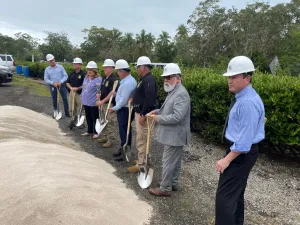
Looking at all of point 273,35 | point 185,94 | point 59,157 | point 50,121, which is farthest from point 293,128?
point 273,35

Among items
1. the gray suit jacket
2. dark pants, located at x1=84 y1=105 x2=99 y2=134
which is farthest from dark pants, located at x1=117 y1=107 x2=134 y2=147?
dark pants, located at x1=84 y1=105 x2=99 y2=134

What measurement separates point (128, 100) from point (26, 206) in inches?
105

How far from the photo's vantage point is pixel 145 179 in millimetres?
4785

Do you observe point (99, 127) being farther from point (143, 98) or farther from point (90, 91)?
point (143, 98)

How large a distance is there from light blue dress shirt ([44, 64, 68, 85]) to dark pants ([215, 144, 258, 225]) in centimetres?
731

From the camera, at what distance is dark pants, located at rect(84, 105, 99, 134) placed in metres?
7.47

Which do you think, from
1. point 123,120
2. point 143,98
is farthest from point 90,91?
point 143,98

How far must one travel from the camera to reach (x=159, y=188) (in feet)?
14.6

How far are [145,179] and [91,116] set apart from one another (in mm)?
3459

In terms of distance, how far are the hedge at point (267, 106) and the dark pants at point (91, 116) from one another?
2367mm

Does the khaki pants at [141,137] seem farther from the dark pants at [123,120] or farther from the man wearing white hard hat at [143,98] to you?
the dark pants at [123,120]

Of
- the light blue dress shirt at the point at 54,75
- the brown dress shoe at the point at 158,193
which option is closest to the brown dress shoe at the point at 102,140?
the light blue dress shirt at the point at 54,75

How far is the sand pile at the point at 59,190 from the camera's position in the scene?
3465 millimetres

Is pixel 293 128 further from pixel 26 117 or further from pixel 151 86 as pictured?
pixel 26 117
